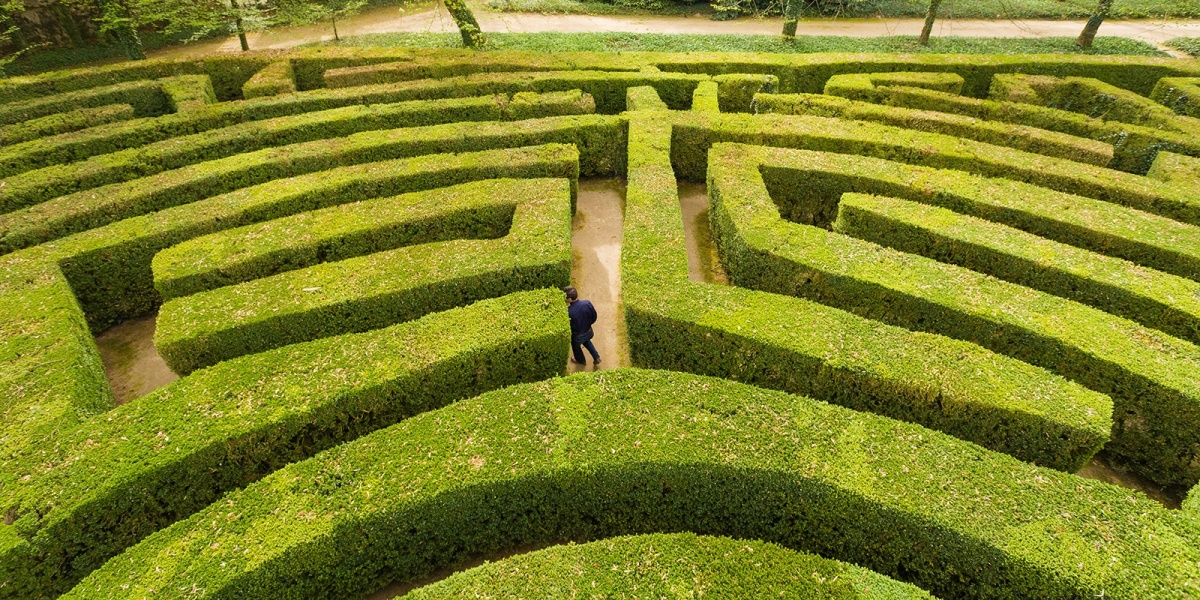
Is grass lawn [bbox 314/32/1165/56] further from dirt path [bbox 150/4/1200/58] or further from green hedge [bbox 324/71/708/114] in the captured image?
green hedge [bbox 324/71/708/114]

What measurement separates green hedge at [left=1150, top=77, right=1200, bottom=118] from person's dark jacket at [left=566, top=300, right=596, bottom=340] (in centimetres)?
2352

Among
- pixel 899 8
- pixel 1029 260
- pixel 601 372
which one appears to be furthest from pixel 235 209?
pixel 899 8

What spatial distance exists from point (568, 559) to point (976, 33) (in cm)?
3700

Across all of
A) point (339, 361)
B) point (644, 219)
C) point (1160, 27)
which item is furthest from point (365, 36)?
point (1160, 27)

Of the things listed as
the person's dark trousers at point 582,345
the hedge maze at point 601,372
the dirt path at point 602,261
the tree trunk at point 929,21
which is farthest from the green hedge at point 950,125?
the person's dark trousers at point 582,345

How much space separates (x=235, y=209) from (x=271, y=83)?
30.9 ft

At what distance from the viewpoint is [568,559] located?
Answer: 703 centimetres

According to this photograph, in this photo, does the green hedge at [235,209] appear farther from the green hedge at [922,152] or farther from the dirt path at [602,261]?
the green hedge at [922,152]

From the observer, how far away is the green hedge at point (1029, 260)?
10523mm

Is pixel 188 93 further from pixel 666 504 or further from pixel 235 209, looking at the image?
pixel 666 504

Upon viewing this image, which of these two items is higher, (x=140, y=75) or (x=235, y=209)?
(x=140, y=75)

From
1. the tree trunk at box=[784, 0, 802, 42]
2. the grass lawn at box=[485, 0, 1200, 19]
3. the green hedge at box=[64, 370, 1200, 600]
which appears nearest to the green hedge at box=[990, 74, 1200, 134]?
the tree trunk at box=[784, 0, 802, 42]

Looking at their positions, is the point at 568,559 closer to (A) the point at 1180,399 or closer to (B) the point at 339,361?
(B) the point at 339,361

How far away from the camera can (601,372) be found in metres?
9.25
